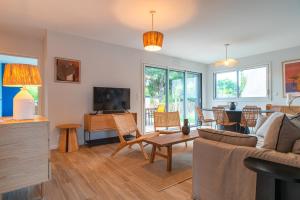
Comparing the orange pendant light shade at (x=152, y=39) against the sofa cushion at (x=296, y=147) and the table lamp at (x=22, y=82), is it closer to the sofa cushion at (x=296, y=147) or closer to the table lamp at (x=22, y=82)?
the table lamp at (x=22, y=82)

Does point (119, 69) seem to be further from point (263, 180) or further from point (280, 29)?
point (263, 180)

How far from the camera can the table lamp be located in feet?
5.90

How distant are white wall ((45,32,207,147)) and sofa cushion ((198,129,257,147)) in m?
3.14

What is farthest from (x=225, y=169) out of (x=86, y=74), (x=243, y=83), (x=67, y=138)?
(x=243, y=83)

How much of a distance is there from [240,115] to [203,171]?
12.1ft

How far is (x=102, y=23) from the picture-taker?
11.0ft

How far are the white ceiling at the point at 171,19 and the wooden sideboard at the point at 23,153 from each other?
6.39 feet


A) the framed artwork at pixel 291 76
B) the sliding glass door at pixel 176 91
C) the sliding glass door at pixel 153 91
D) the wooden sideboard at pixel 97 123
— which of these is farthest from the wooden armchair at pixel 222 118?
the wooden sideboard at pixel 97 123

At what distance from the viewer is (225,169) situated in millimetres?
1533

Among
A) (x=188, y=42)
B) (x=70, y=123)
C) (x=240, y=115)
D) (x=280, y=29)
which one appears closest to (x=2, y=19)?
(x=70, y=123)

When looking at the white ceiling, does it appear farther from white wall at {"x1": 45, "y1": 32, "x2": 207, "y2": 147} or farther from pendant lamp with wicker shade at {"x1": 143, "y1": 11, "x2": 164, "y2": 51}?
pendant lamp with wicker shade at {"x1": 143, "y1": 11, "x2": 164, "y2": 51}

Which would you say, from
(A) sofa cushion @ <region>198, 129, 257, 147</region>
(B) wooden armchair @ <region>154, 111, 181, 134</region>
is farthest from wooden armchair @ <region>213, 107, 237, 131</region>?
(A) sofa cushion @ <region>198, 129, 257, 147</region>

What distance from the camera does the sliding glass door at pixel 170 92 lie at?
18.4 feet

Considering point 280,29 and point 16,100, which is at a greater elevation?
point 280,29
